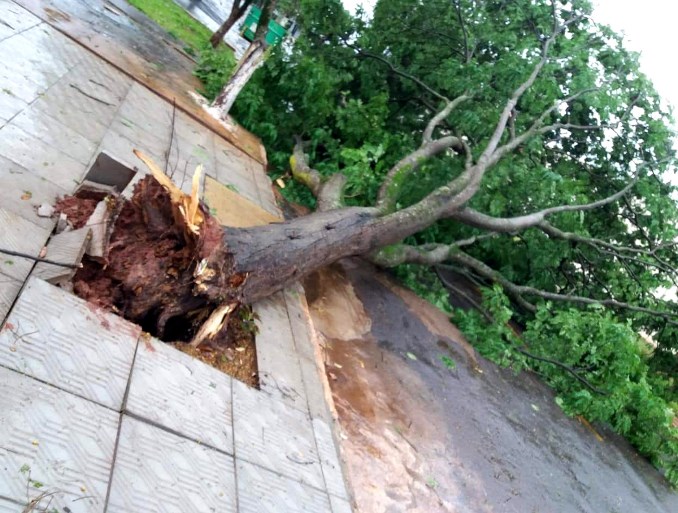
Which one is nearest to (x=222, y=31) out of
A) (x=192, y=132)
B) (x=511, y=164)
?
(x=192, y=132)

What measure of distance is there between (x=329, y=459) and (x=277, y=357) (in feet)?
2.74

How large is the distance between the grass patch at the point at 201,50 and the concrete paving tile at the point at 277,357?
17.8 ft

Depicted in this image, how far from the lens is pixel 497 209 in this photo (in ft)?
25.4

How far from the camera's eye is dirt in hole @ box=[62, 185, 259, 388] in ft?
11.3

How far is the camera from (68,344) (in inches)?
111

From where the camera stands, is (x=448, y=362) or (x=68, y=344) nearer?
(x=68, y=344)

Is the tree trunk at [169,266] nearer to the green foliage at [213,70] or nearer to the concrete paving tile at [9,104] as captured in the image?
the concrete paving tile at [9,104]

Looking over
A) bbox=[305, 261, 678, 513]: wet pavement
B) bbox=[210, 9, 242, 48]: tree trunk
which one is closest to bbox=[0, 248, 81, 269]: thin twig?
bbox=[305, 261, 678, 513]: wet pavement

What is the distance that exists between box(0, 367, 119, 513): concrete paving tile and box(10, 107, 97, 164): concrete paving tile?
2561 mm

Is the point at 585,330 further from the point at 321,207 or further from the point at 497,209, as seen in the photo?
the point at 321,207

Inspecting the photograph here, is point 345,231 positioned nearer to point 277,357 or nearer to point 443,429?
point 277,357

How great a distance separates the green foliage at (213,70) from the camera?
910 centimetres

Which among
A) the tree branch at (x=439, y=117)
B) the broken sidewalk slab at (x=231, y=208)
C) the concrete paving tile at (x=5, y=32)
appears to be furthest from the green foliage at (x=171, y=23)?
the broken sidewalk slab at (x=231, y=208)

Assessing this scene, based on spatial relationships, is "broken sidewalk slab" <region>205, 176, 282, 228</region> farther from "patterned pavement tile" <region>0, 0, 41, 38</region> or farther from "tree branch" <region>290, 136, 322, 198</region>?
"patterned pavement tile" <region>0, 0, 41, 38</region>
